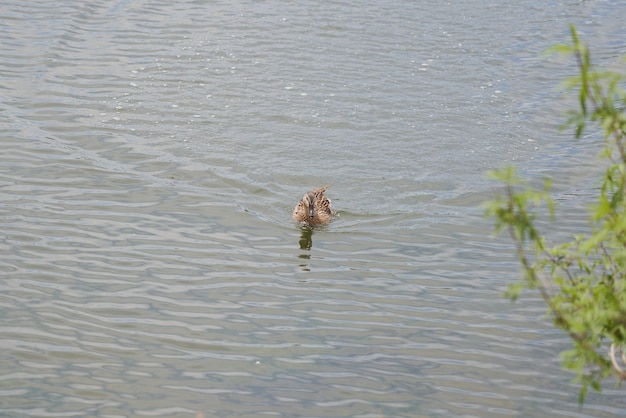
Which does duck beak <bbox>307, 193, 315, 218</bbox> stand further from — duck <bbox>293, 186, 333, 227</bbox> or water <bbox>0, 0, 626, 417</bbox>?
water <bbox>0, 0, 626, 417</bbox>

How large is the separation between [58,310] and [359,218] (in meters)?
4.34

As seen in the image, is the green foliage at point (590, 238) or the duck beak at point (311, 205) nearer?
the green foliage at point (590, 238)

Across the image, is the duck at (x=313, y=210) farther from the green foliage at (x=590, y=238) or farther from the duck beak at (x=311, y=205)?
the green foliage at (x=590, y=238)

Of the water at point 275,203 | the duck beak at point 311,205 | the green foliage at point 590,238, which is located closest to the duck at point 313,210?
the duck beak at point 311,205

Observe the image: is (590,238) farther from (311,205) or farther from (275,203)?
(275,203)

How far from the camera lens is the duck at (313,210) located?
39.9 feet

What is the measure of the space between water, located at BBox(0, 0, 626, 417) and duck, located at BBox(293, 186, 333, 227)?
18 cm

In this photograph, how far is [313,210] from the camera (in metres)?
12.1

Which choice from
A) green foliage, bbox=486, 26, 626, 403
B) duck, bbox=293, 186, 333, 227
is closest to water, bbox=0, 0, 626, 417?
duck, bbox=293, 186, 333, 227

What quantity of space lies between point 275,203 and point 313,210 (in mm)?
1042

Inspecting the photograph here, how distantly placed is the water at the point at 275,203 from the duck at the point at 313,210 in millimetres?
177

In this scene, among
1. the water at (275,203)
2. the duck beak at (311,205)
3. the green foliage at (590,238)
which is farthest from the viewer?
the duck beak at (311,205)

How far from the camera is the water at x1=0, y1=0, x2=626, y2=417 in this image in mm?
8742

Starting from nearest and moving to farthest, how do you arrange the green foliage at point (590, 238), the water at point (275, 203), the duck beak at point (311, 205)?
the green foliage at point (590, 238) < the water at point (275, 203) < the duck beak at point (311, 205)
